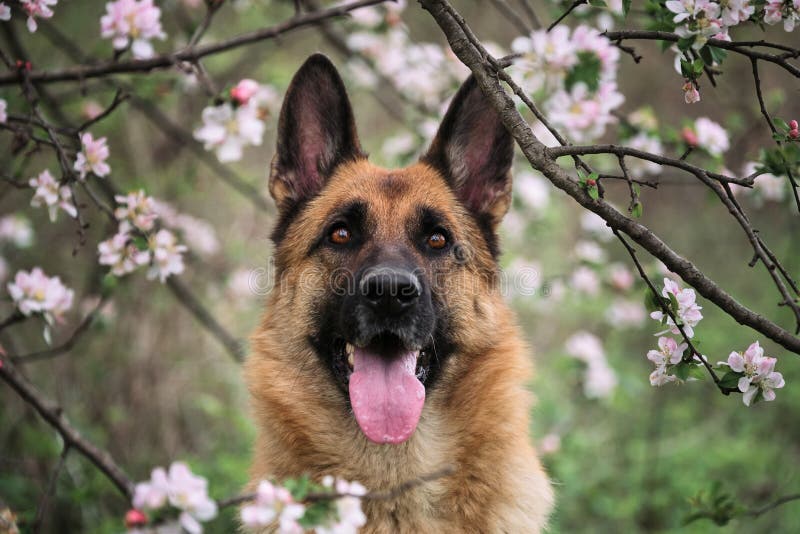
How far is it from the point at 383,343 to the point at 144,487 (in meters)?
1.41

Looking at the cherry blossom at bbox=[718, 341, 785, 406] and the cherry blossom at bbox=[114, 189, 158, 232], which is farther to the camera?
the cherry blossom at bbox=[114, 189, 158, 232]

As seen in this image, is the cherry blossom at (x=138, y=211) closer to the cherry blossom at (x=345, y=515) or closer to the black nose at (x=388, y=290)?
the black nose at (x=388, y=290)

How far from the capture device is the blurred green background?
16.1 ft

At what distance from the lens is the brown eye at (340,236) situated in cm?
354

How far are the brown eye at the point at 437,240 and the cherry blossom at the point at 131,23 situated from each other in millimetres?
1623

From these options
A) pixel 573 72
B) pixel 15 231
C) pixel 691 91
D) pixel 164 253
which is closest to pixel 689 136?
pixel 573 72

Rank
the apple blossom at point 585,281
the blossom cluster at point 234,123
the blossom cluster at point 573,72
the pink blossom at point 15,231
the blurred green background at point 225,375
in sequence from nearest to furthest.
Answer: the blossom cluster at point 234,123, the blossom cluster at point 573,72, the blurred green background at point 225,375, the pink blossom at point 15,231, the apple blossom at point 585,281

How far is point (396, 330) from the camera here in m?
2.99

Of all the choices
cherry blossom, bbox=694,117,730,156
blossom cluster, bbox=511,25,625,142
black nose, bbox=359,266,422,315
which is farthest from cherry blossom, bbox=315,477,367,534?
cherry blossom, bbox=694,117,730,156

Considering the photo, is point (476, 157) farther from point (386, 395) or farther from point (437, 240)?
point (386, 395)

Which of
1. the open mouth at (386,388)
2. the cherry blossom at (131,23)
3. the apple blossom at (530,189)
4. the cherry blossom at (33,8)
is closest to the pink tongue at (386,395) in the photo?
the open mouth at (386,388)

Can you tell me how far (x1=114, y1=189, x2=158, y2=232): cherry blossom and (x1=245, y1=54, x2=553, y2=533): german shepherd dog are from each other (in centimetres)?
85

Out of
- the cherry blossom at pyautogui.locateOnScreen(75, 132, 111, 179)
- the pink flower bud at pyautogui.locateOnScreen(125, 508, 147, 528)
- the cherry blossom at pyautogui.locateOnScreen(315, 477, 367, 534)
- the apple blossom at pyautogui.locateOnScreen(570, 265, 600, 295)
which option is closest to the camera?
the pink flower bud at pyautogui.locateOnScreen(125, 508, 147, 528)

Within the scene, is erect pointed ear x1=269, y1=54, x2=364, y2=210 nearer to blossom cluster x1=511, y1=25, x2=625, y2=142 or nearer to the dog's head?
the dog's head
